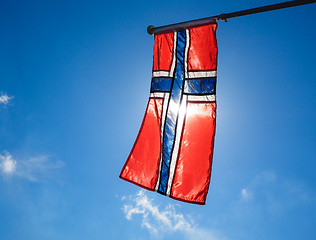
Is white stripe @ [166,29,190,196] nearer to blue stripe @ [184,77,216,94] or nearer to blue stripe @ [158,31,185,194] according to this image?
blue stripe @ [158,31,185,194]

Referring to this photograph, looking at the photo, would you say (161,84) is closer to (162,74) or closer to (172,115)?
(162,74)

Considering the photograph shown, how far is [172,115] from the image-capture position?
5789mm

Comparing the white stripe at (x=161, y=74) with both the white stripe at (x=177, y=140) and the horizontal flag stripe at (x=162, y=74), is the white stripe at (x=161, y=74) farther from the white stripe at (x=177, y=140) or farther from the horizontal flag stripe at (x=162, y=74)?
the white stripe at (x=177, y=140)

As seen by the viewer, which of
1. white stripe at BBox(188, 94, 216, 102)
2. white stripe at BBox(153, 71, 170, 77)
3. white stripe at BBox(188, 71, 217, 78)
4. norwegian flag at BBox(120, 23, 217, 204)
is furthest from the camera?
white stripe at BBox(153, 71, 170, 77)

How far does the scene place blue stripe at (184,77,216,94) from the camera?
561 centimetres

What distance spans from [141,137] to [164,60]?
221 centimetres

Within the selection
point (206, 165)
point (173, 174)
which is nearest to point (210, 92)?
point (206, 165)

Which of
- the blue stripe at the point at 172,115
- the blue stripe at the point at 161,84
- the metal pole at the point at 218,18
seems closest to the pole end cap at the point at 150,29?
the metal pole at the point at 218,18

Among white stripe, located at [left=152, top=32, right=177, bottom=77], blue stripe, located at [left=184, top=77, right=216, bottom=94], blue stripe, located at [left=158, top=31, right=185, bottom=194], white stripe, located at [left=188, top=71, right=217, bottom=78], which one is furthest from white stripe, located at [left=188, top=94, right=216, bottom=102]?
white stripe, located at [left=152, top=32, right=177, bottom=77]

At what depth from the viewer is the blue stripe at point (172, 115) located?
5.45 metres

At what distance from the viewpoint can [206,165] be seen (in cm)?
512

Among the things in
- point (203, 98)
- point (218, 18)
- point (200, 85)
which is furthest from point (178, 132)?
point (218, 18)

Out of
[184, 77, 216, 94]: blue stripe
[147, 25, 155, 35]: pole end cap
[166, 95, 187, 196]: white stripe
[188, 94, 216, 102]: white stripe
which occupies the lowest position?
[166, 95, 187, 196]: white stripe

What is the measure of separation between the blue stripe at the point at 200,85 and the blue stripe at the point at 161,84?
45cm
